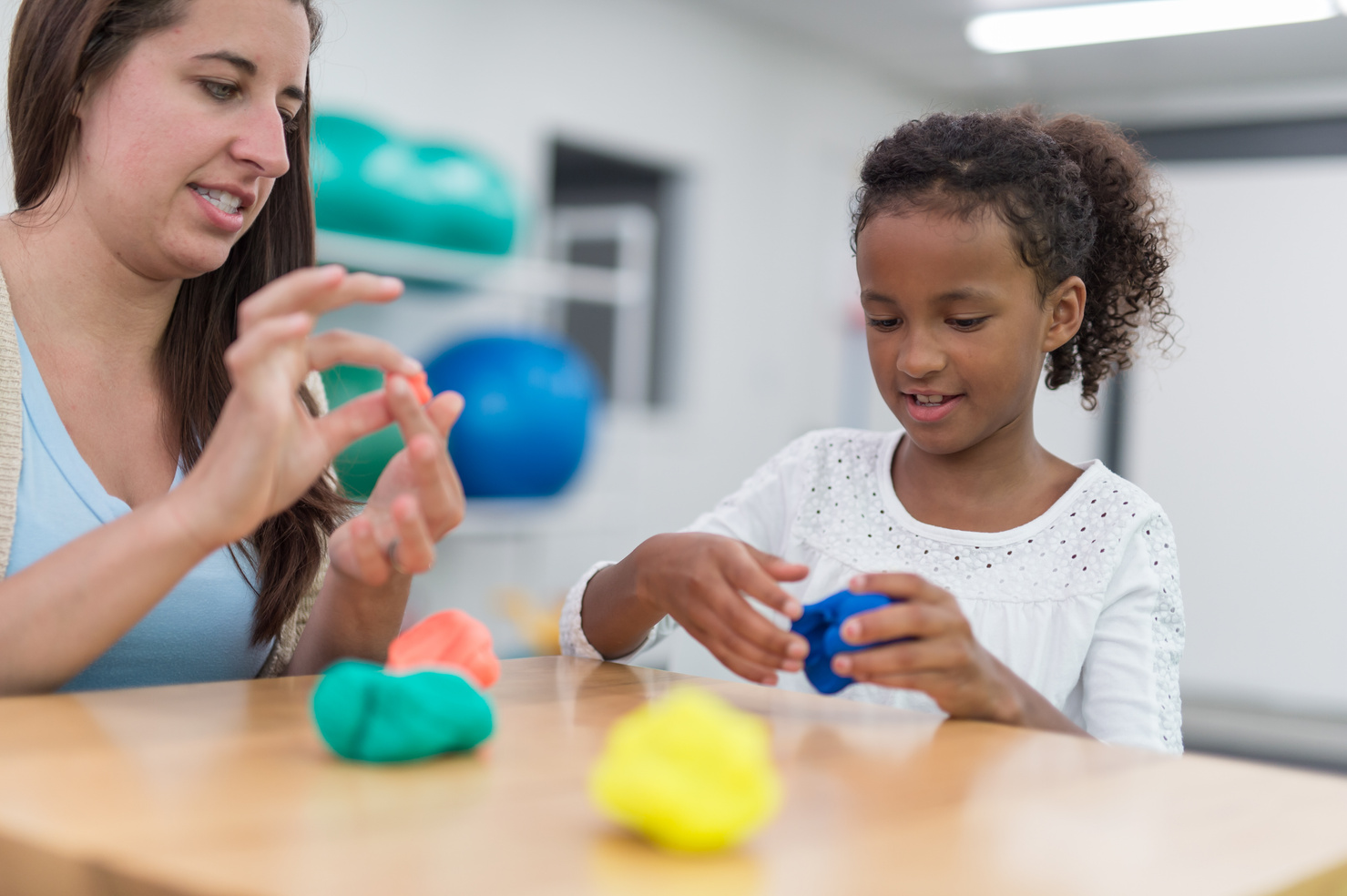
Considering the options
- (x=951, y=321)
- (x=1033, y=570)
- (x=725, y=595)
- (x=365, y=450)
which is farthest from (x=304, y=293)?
(x=365, y=450)

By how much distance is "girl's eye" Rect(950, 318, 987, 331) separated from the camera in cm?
108

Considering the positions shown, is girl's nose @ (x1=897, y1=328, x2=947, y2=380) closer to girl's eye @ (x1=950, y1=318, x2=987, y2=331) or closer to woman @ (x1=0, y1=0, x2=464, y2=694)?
girl's eye @ (x1=950, y1=318, x2=987, y2=331)

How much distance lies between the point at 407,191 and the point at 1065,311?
204cm

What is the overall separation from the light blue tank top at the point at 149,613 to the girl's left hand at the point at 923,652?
55 cm

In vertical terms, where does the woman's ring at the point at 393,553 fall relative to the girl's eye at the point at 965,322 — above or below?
below

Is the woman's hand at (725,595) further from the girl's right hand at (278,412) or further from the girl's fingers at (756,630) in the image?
the girl's right hand at (278,412)

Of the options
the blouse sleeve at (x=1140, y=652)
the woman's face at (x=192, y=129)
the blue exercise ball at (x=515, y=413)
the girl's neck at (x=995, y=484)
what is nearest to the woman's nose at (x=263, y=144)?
the woman's face at (x=192, y=129)

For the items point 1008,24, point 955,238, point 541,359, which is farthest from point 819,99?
point 955,238

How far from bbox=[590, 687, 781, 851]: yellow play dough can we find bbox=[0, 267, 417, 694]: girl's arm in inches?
11.7

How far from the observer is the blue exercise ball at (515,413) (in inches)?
116

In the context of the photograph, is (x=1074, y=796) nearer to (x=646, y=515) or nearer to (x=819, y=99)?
(x=646, y=515)

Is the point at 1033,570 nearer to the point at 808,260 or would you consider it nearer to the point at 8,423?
the point at 8,423

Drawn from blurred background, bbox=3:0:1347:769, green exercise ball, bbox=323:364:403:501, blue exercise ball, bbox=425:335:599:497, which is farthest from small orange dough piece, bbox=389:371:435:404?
blurred background, bbox=3:0:1347:769

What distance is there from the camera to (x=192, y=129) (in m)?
0.96
